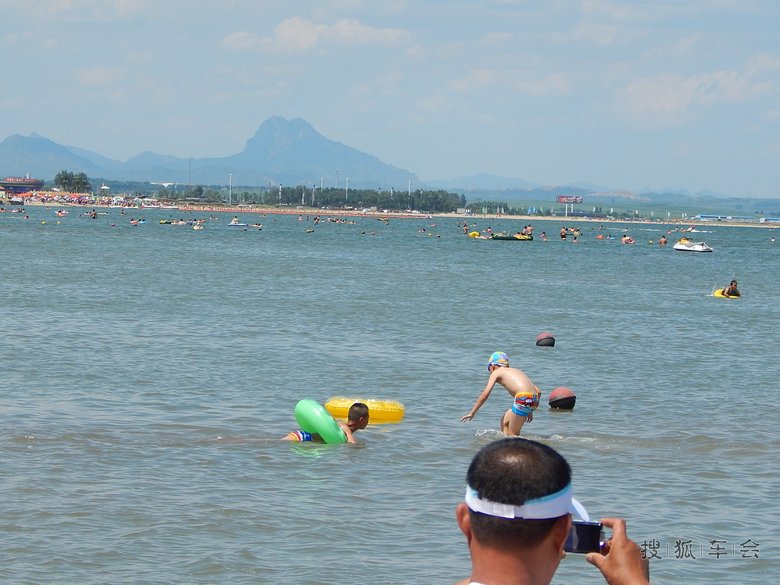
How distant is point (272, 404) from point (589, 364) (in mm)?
9966

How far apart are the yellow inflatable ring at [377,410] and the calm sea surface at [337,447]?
43 centimetres

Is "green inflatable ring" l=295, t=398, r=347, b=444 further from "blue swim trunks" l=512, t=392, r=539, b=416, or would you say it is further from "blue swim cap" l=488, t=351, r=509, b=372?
"blue swim cap" l=488, t=351, r=509, b=372

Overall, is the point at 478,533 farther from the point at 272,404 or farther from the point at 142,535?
the point at 272,404

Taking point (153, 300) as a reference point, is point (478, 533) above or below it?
above

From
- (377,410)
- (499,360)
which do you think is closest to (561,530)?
(499,360)

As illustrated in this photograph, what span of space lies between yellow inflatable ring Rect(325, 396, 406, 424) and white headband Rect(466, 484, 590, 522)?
15.7 metres

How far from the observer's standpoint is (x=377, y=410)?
19609 mm

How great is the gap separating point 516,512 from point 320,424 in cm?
1389

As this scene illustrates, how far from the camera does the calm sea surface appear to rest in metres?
12.2

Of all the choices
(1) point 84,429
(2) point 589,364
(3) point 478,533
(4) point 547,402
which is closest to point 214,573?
(1) point 84,429

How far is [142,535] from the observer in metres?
12.5

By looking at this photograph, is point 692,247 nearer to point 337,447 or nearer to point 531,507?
point 337,447

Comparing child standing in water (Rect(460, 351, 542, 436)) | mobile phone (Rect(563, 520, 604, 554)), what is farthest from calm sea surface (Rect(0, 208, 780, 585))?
mobile phone (Rect(563, 520, 604, 554))

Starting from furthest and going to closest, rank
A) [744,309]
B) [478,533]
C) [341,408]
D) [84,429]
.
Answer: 1. [744,309]
2. [341,408]
3. [84,429]
4. [478,533]
